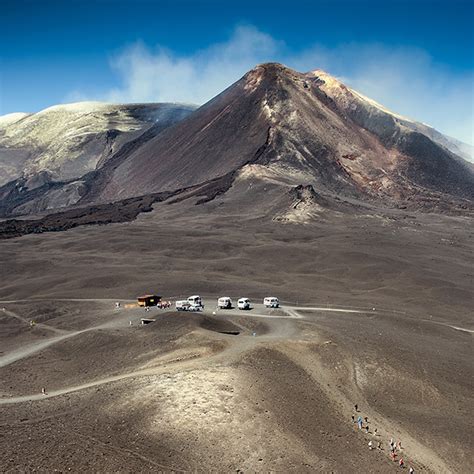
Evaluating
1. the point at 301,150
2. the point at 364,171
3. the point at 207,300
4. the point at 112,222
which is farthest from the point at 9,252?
the point at 364,171

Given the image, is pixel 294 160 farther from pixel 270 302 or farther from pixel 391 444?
pixel 391 444

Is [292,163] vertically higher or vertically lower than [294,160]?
lower

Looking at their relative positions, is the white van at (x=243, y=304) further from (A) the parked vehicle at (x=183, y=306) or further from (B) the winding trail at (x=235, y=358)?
(B) the winding trail at (x=235, y=358)

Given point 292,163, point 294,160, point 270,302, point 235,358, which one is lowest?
point 270,302

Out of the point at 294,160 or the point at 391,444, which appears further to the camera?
the point at 294,160

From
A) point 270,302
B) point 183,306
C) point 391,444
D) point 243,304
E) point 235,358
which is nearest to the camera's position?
point 391,444

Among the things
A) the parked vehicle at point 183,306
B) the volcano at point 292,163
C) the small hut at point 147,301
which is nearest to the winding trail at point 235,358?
the parked vehicle at point 183,306

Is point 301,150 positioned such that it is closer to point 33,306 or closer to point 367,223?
point 367,223

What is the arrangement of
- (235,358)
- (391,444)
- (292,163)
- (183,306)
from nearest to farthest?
(391,444), (235,358), (183,306), (292,163)

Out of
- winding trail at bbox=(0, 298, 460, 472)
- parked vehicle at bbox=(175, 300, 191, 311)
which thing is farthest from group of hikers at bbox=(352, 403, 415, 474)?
parked vehicle at bbox=(175, 300, 191, 311)

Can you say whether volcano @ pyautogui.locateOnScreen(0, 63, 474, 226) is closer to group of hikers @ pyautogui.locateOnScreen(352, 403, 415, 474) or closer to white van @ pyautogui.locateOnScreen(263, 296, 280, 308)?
white van @ pyautogui.locateOnScreen(263, 296, 280, 308)

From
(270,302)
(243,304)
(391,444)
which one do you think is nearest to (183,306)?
(243,304)
